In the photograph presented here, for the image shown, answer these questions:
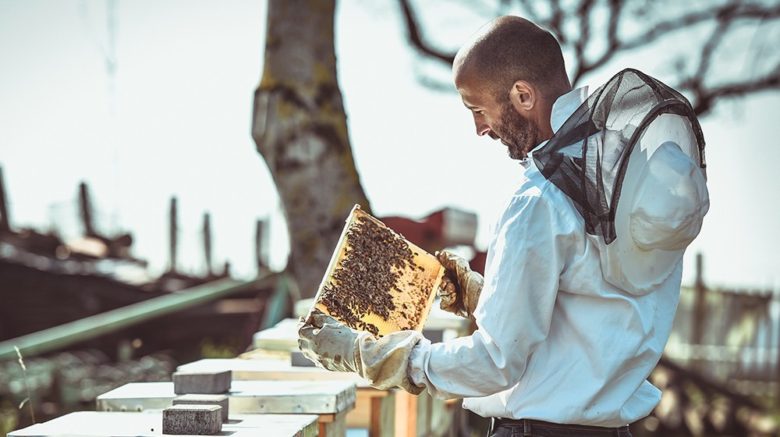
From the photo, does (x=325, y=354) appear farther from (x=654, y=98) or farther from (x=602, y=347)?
(x=654, y=98)

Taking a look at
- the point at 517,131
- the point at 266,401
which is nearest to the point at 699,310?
the point at 266,401

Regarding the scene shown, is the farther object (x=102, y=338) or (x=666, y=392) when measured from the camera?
(x=666, y=392)

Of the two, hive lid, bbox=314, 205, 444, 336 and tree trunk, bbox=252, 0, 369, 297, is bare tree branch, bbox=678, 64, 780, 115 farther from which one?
hive lid, bbox=314, 205, 444, 336

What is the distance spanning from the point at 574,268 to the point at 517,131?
0.33 metres

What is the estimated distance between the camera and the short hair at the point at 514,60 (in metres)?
1.90

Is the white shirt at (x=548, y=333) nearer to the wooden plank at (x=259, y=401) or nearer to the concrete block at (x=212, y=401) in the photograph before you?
the concrete block at (x=212, y=401)

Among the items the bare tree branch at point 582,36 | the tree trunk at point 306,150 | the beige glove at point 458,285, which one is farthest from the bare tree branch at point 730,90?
the beige glove at point 458,285

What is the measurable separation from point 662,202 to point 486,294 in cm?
36

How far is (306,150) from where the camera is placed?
568 cm

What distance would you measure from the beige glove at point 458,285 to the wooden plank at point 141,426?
1.47 feet

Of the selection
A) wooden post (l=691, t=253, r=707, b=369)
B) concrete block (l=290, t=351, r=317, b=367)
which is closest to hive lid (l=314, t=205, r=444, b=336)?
concrete block (l=290, t=351, r=317, b=367)

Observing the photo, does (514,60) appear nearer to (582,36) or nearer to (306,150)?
(306,150)

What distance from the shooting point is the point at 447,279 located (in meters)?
2.41

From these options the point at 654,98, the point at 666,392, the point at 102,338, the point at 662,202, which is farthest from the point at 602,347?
the point at 666,392
